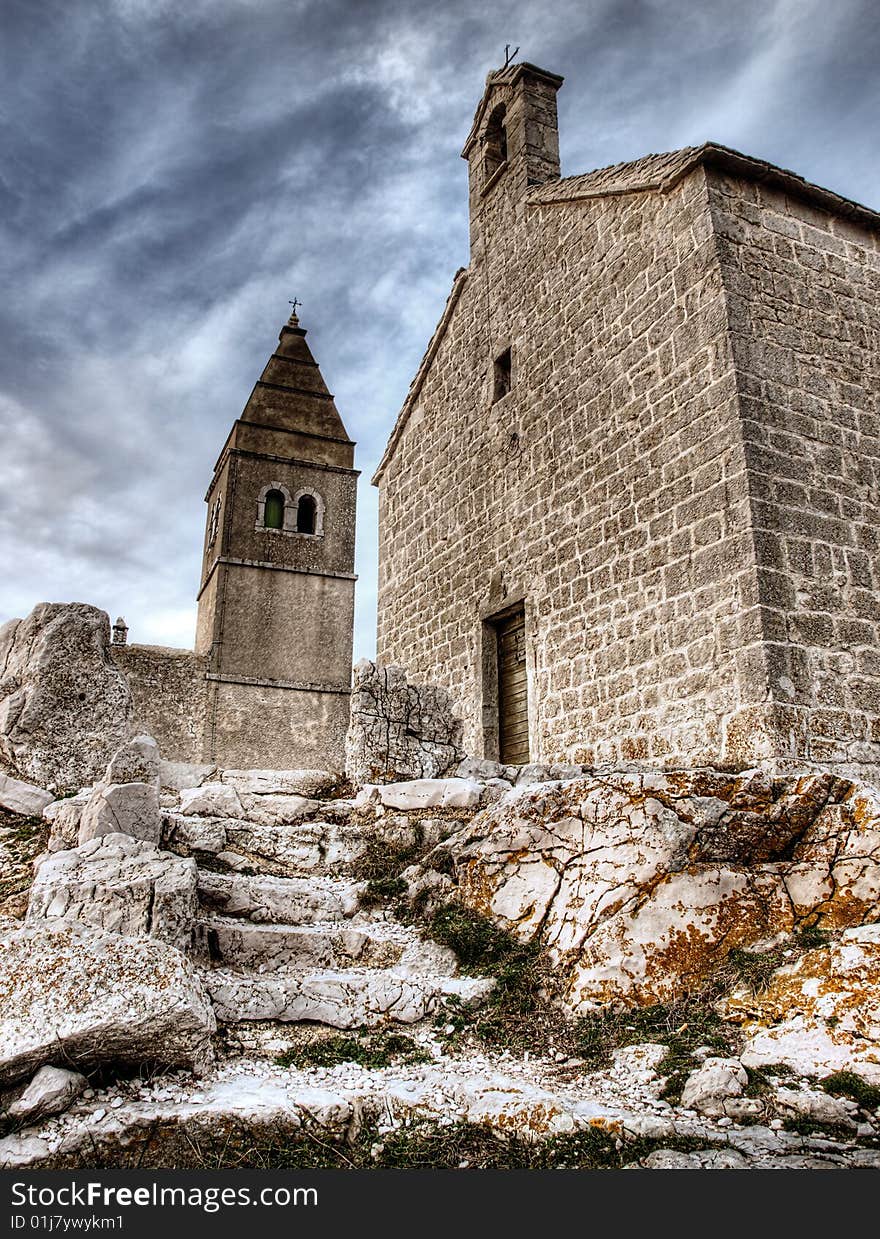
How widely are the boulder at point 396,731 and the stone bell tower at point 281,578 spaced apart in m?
12.7

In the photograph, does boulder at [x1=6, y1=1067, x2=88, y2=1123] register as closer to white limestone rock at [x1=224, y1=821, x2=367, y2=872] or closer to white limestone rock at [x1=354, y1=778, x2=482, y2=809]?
white limestone rock at [x1=224, y1=821, x2=367, y2=872]

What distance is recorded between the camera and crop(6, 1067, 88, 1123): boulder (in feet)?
9.56

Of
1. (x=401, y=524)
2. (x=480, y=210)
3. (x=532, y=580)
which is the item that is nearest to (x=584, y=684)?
(x=532, y=580)

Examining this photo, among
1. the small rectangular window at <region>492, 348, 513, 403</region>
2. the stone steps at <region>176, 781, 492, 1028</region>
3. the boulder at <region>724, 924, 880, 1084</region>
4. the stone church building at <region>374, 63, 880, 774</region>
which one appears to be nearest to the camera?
the boulder at <region>724, 924, 880, 1084</region>

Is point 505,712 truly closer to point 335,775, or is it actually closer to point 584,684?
point 584,684

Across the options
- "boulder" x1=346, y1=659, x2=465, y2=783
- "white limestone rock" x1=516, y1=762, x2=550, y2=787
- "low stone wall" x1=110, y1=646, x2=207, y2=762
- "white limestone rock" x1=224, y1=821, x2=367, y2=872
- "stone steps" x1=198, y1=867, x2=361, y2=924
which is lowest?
"stone steps" x1=198, y1=867, x2=361, y2=924

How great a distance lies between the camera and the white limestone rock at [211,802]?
562cm

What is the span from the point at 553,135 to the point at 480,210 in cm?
131

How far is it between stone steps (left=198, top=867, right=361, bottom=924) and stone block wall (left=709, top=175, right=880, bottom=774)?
11.0ft

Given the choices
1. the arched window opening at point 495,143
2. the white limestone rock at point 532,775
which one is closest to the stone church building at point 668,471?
the arched window opening at point 495,143

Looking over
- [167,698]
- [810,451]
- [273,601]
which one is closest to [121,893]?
[810,451]

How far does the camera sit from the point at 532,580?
983 cm

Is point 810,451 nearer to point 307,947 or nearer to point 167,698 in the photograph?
point 307,947

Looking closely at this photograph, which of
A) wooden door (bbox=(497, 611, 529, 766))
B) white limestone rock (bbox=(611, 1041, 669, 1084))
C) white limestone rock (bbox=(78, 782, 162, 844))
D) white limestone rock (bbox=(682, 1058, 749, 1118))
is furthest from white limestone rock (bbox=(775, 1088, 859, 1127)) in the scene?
wooden door (bbox=(497, 611, 529, 766))
